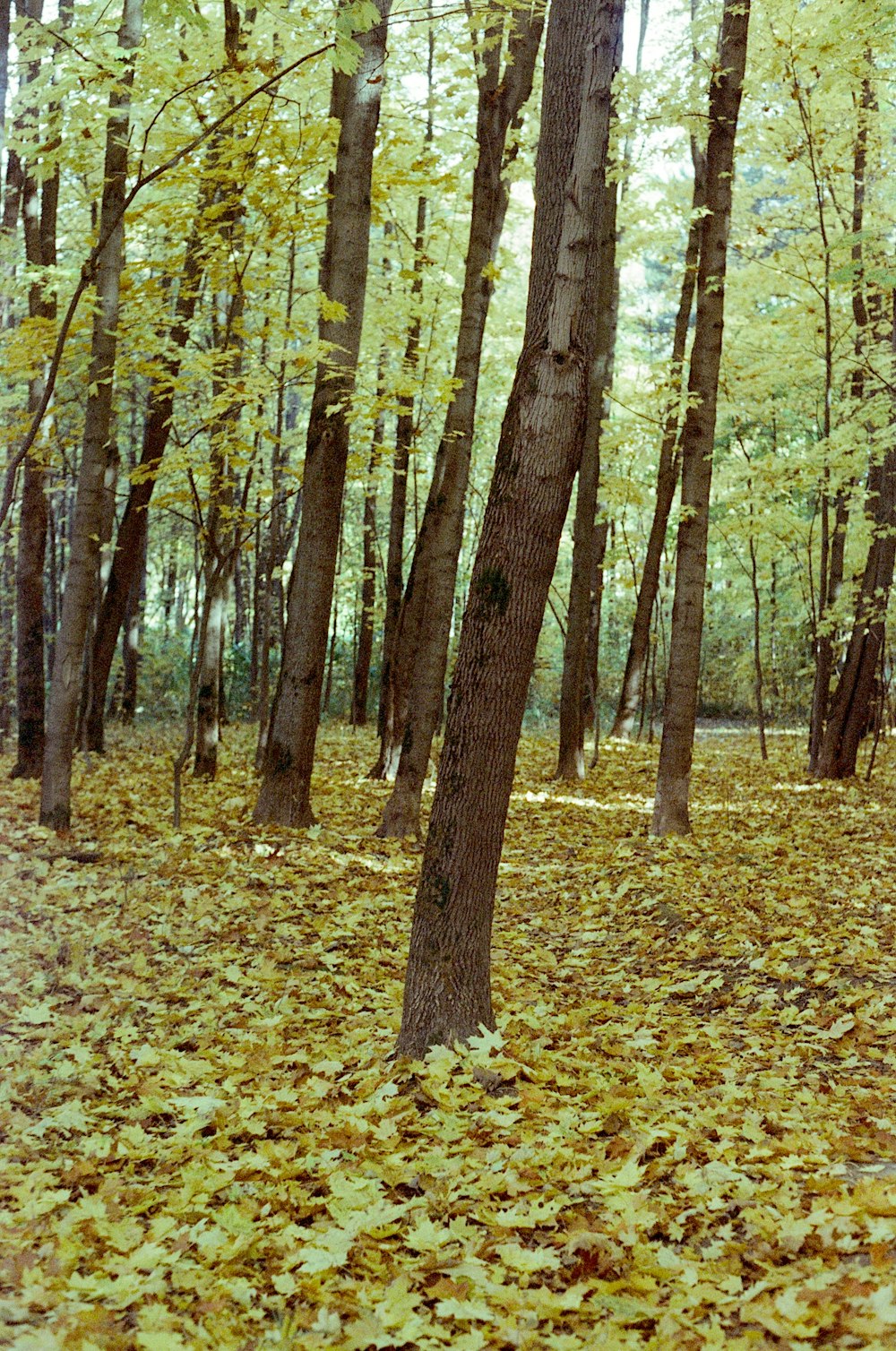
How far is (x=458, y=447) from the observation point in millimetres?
8984

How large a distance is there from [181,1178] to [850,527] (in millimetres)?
14580

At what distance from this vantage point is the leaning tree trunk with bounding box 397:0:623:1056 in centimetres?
414

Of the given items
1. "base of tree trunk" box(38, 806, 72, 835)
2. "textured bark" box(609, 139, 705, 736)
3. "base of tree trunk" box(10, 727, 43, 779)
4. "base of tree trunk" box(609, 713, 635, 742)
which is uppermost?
"textured bark" box(609, 139, 705, 736)

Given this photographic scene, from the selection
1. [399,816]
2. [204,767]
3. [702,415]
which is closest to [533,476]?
[399,816]

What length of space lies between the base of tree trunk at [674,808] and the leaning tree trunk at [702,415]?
0.02m

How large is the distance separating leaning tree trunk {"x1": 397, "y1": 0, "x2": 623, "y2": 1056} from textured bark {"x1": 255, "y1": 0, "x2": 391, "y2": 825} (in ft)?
13.4

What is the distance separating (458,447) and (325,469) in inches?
49.1

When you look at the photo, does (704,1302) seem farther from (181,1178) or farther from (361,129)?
(361,129)

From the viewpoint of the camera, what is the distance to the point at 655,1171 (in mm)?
3516

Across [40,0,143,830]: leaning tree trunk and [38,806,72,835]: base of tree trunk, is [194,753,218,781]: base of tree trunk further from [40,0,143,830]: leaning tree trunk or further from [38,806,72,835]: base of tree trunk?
[40,0,143,830]: leaning tree trunk

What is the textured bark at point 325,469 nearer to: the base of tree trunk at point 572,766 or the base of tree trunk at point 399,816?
the base of tree trunk at point 399,816

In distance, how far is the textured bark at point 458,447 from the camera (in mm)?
8852

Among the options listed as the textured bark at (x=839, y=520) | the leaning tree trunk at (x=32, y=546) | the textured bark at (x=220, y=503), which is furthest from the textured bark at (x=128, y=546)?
the textured bark at (x=839, y=520)

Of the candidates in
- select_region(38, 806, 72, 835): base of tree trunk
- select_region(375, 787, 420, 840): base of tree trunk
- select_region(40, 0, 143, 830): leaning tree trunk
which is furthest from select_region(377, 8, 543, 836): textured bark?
select_region(40, 0, 143, 830): leaning tree trunk
